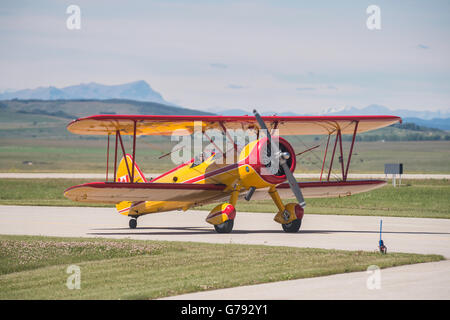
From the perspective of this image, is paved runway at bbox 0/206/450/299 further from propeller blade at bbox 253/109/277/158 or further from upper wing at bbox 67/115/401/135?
upper wing at bbox 67/115/401/135

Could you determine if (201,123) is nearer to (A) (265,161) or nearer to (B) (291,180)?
(A) (265,161)

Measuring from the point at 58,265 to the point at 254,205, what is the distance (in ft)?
62.8

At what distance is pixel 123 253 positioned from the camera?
16.0 m

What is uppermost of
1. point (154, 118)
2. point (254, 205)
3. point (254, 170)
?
point (154, 118)

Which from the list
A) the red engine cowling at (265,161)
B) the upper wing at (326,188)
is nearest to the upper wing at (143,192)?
the red engine cowling at (265,161)

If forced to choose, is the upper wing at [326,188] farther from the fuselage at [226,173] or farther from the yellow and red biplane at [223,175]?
the fuselage at [226,173]

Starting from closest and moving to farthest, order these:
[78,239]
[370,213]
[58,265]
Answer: [58,265] < [78,239] < [370,213]

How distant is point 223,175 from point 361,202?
14.6m

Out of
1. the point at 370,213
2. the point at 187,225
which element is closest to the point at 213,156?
the point at 187,225

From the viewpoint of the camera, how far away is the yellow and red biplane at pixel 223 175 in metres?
20.2

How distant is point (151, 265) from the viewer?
14.3 meters

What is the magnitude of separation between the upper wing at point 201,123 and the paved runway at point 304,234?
332 cm

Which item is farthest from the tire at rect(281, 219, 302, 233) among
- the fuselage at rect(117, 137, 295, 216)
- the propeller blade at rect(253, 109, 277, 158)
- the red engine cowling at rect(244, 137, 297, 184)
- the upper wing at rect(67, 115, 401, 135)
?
the upper wing at rect(67, 115, 401, 135)
